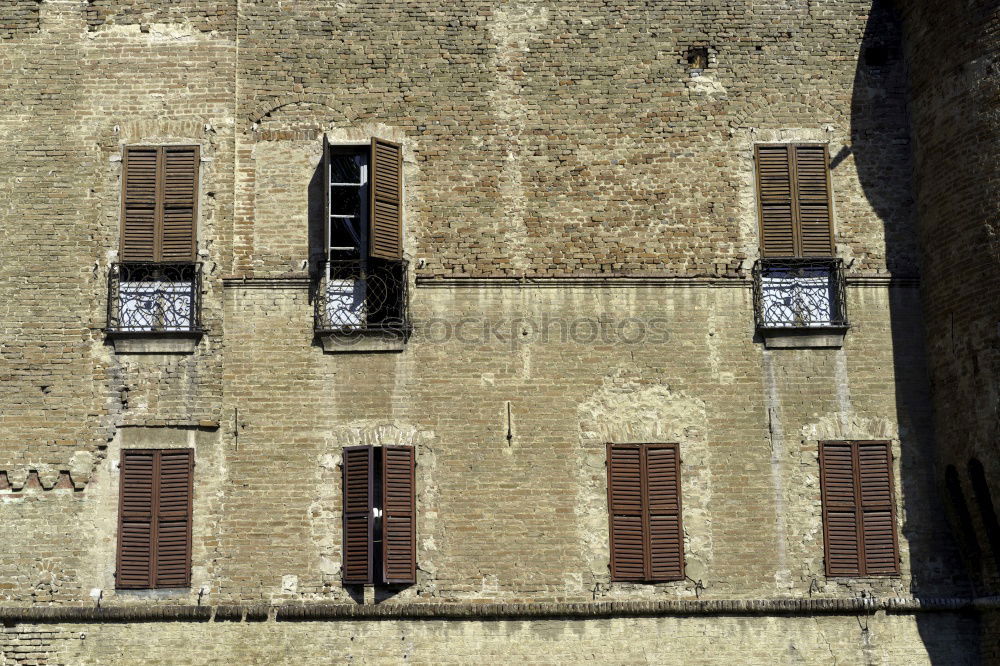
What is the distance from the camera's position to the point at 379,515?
13.2 m

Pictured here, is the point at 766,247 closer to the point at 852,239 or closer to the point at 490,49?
the point at 852,239

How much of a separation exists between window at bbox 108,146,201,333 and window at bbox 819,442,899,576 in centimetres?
739

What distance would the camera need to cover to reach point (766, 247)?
553 inches

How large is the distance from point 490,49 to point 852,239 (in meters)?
4.87

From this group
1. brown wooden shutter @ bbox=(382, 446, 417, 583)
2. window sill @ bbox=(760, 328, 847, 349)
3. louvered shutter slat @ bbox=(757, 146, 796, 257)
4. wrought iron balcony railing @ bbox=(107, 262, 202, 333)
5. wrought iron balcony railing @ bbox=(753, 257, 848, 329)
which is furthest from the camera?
louvered shutter slat @ bbox=(757, 146, 796, 257)

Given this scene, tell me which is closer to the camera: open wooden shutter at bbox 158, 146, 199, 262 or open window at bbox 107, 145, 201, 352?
open window at bbox 107, 145, 201, 352

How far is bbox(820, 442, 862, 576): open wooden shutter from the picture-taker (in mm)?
13297

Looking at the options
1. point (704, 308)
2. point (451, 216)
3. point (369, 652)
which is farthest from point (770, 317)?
point (369, 652)

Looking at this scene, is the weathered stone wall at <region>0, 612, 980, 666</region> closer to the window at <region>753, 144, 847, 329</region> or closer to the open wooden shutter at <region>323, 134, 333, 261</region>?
the window at <region>753, 144, 847, 329</region>

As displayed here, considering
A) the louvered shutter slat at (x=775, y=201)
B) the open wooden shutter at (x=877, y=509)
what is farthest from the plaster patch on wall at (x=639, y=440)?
the louvered shutter slat at (x=775, y=201)

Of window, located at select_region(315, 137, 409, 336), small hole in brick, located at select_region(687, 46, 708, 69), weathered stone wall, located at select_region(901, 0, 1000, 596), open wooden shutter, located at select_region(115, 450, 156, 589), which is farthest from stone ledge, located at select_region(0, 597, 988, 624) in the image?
small hole in brick, located at select_region(687, 46, 708, 69)

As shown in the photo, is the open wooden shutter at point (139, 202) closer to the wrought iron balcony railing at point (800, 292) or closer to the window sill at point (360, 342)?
the window sill at point (360, 342)

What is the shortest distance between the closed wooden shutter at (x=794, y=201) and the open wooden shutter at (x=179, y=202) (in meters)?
6.62

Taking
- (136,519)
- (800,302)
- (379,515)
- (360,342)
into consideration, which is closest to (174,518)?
(136,519)
